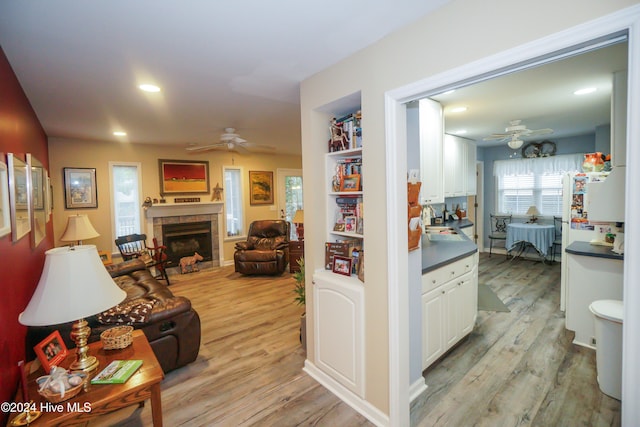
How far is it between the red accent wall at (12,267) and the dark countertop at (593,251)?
411cm

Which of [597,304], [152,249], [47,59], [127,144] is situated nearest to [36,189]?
[47,59]

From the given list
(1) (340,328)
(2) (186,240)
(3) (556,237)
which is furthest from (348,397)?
(3) (556,237)

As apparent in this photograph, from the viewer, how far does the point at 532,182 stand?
6184 millimetres

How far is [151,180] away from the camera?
5.45 meters

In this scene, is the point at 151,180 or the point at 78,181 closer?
the point at 78,181

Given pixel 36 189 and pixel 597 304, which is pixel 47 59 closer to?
pixel 36 189

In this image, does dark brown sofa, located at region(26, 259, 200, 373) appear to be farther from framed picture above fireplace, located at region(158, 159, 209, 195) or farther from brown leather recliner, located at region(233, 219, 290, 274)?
framed picture above fireplace, located at region(158, 159, 209, 195)

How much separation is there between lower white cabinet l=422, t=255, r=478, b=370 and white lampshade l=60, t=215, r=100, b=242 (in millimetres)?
3874

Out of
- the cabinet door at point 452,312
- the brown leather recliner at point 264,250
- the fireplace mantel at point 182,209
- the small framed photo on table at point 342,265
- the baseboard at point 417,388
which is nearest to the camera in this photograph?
the baseboard at point 417,388

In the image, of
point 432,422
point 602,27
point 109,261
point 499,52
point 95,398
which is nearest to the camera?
point 602,27

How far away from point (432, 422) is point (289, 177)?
19.9ft

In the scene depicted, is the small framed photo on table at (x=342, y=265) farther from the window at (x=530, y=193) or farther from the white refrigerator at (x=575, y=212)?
the window at (x=530, y=193)

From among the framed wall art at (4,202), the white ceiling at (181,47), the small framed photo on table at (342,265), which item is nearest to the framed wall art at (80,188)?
the white ceiling at (181,47)

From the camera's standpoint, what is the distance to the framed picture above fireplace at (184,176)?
5574 mm
